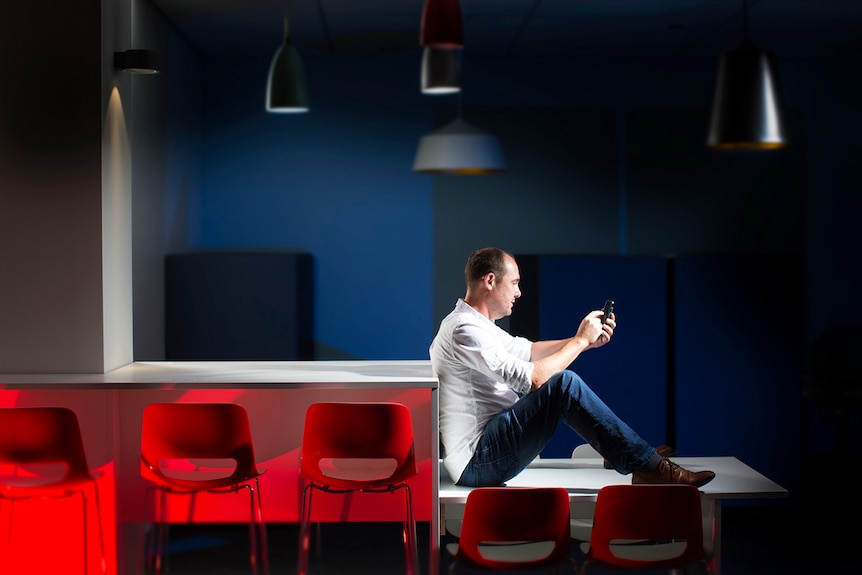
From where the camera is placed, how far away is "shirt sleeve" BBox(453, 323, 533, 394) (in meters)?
3.92

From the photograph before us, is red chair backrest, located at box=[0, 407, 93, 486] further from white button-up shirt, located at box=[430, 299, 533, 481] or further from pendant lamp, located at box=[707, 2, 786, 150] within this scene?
pendant lamp, located at box=[707, 2, 786, 150]

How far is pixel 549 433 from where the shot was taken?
153 inches

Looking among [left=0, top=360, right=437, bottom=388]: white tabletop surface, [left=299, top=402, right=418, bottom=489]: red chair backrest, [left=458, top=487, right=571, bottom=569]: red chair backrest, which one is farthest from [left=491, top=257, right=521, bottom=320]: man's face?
[left=458, top=487, right=571, bottom=569]: red chair backrest

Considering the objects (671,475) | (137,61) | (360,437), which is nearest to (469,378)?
(360,437)

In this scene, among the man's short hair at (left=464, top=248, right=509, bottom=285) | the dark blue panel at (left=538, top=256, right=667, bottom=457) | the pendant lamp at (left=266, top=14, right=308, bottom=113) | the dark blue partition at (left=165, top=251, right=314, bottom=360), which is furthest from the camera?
the dark blue partition at (left=165, top=251, right=314, bottom=360)

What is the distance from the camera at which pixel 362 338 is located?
24.4 feet

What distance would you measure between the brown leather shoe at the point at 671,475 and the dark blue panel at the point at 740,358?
2495 mm

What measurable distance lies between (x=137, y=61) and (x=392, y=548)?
2761mm

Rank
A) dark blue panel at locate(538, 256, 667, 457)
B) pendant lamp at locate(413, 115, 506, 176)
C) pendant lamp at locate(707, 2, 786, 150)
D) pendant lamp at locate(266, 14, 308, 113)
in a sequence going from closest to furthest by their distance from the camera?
pendant lamp at locate(707, 2, 786, 150) → pendant lamp at locate(266, 14, 308, 113) → pendant lamp at locate(413, 115, 506, 176) → dark blue panel at locate(538, 256, 667, 457)

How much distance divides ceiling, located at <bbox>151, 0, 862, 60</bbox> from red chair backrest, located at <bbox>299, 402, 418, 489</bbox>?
2882 mm

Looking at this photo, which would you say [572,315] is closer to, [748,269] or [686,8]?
[748,269]

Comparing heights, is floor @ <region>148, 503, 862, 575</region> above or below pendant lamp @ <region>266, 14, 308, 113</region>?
below

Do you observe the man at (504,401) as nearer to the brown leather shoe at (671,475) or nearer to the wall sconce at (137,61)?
the brown leather shoe at (671,475)

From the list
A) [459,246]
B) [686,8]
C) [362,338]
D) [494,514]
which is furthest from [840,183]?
[494,514]
